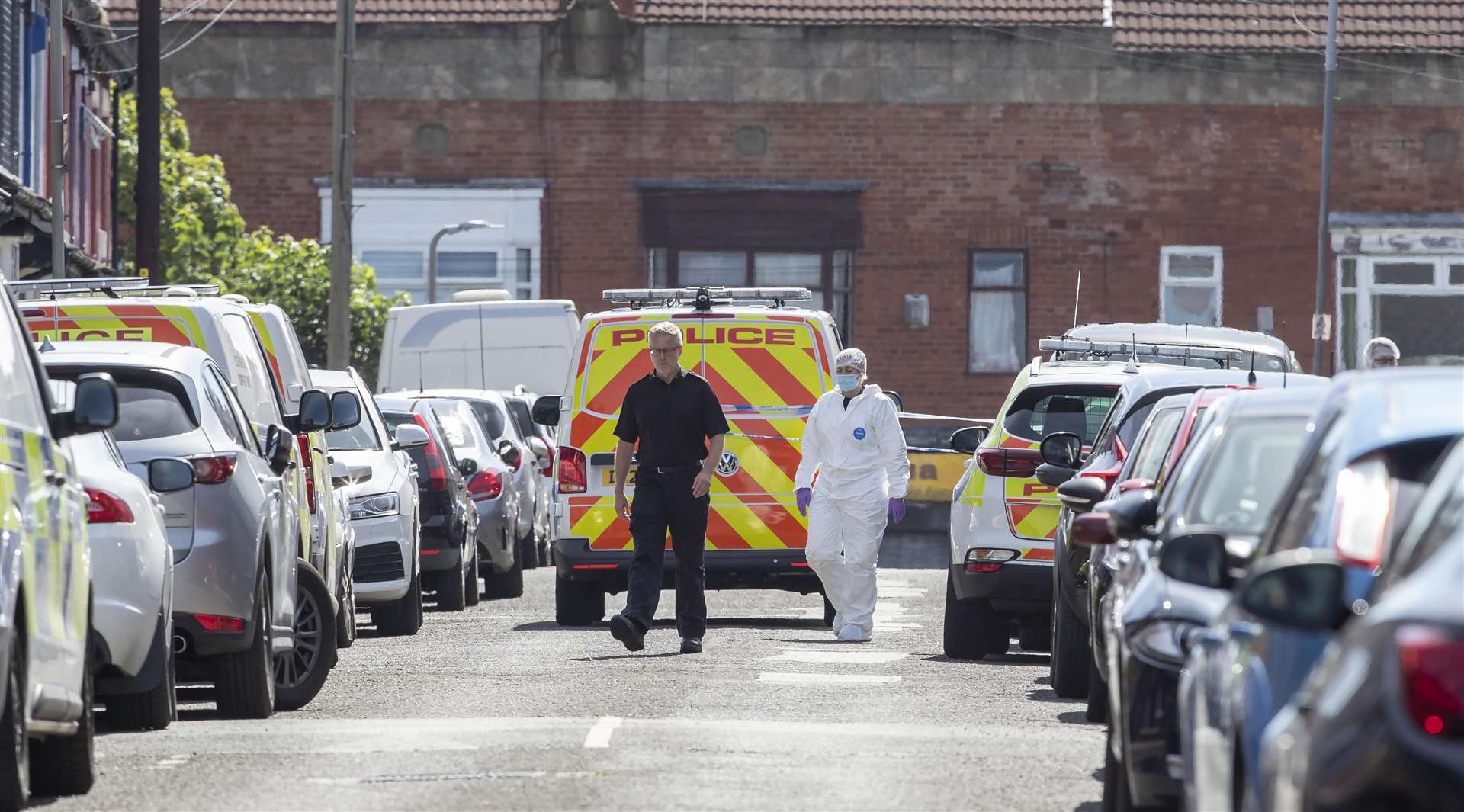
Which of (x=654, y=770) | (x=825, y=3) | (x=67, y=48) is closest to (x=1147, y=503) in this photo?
(x=654, y=770)

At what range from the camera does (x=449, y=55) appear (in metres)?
44.0

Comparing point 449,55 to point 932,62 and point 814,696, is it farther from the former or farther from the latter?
point 814,696

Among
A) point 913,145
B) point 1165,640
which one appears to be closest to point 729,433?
point 1165,640

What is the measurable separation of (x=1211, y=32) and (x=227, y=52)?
14.3 m

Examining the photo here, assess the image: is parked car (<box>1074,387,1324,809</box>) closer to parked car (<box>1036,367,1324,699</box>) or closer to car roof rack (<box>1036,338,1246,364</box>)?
parked car (<box>1036,367,1324,699</box>)

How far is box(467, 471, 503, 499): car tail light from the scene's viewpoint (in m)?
22.7

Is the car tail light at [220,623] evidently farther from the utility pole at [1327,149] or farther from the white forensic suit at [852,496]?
the utility pole at [1327,149]

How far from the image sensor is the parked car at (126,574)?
32.9ft

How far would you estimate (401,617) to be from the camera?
58.0 feet

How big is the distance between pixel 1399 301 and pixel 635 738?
116 ft

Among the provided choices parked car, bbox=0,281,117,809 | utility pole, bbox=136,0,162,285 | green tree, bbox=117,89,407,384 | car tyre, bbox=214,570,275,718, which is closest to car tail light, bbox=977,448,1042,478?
car tyre, bbox=214,570,275,718

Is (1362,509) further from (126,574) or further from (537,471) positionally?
(537,471)

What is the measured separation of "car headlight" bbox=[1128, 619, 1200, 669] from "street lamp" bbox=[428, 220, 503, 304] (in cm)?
3465

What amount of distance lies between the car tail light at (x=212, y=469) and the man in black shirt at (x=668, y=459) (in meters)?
4.52
